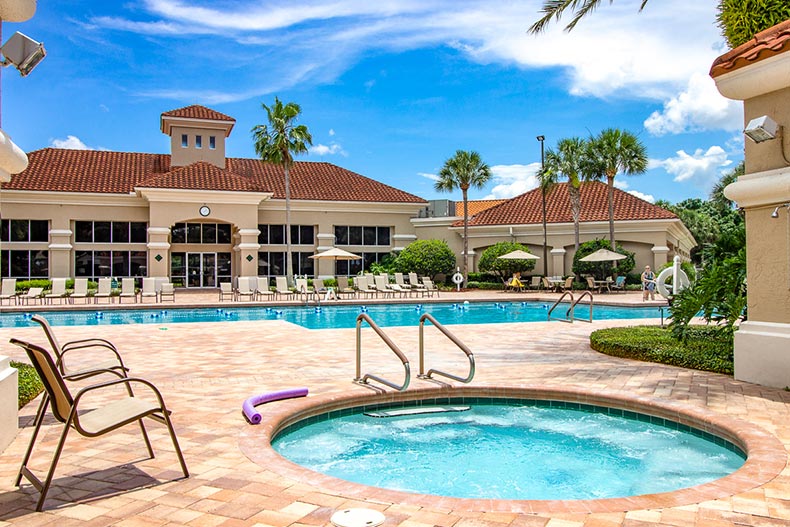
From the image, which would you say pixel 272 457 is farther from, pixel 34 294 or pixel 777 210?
pixel 34 294

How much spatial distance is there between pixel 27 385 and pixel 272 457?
3832 millimetres

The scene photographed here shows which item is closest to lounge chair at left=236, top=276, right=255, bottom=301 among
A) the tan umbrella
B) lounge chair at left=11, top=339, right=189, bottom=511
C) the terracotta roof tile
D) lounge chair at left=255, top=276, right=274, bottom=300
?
lounge chair at left=255, top=276, right=274, bottom=300

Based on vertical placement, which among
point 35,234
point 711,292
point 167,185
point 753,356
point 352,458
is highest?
point 167,185

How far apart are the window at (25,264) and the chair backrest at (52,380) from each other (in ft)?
98.1

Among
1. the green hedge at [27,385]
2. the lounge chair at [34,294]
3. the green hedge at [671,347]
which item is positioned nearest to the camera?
the green hedge at [27,385]

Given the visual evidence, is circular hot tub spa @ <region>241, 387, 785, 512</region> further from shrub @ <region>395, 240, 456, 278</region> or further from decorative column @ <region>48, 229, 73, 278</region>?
decorative column @ <region>48, 229, 73, 278</region>

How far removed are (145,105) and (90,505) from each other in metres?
36.8

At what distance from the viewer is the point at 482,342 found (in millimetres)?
12578

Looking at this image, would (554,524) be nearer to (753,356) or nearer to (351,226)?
(753,356)

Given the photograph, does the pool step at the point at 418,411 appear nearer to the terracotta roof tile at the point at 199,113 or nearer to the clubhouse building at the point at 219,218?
the clubhouse building at the point at 219,218

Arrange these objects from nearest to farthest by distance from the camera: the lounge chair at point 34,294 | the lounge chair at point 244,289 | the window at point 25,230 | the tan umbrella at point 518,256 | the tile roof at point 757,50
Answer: the tile roof at point 757,50, the lounge chair at point 34,294, the lounge chair at point 244,289, the window at point 25,230, the tan umbrella at point 518,256

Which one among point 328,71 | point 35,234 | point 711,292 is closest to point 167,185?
point 35,234

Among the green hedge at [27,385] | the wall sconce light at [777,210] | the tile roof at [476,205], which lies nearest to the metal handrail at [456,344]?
the wall sconce light at [777,210]

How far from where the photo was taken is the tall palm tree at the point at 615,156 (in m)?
31.1
